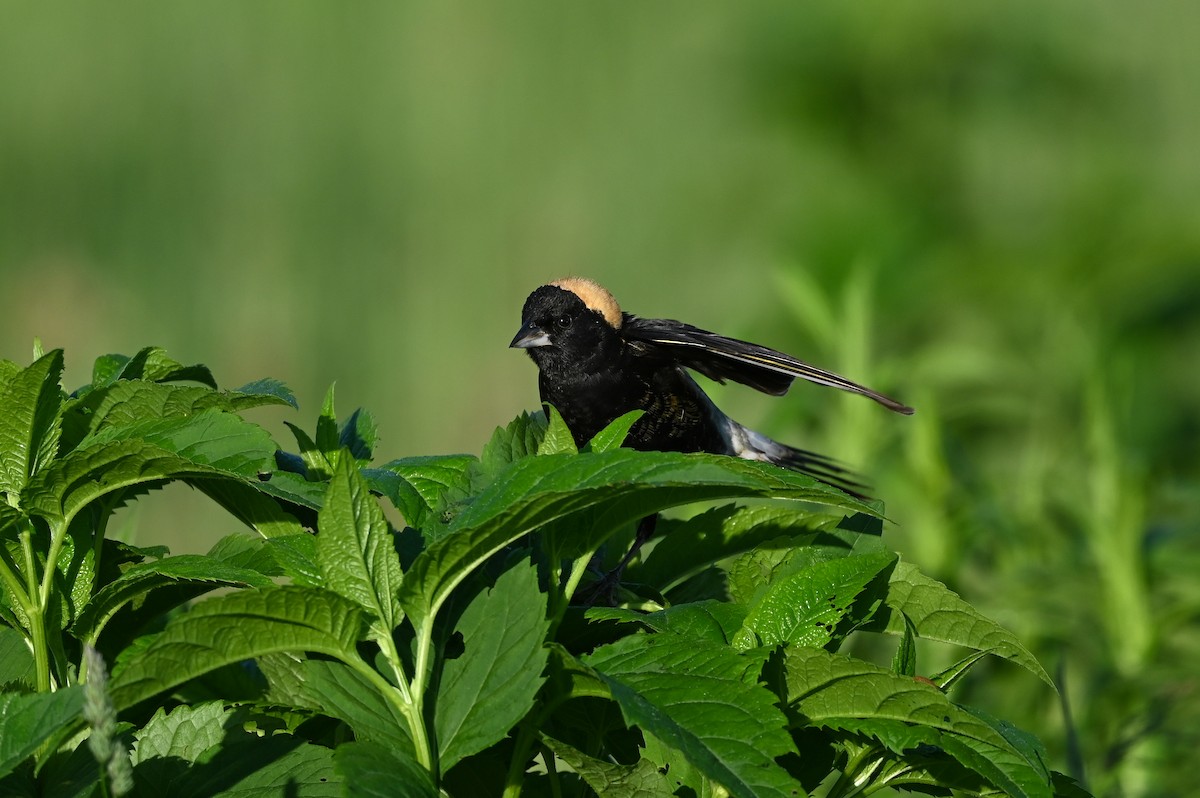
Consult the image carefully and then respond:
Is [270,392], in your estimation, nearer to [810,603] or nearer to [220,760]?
[220,760]

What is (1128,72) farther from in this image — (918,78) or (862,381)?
(862,381)

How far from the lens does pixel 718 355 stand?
3.28m

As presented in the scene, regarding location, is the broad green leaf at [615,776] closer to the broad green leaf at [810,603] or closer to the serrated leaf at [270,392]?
the broad green leaf at [810,603]

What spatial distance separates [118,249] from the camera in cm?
827

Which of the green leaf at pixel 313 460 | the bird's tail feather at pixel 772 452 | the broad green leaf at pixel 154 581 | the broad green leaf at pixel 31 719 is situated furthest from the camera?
the bird's tail feather at pixel 772 452

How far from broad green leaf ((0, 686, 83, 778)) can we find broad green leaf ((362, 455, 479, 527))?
0.39 metres

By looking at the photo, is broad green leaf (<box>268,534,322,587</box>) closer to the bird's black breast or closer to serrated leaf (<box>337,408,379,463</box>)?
serrated leaf (<box>337,408,379,463</box>)

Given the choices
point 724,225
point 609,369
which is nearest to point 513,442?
point 609,369

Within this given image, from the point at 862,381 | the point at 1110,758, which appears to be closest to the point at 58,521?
the point at 1110,758

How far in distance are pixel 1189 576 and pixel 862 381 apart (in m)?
1.15

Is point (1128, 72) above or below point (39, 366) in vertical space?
above

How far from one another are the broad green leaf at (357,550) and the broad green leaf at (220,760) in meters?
0.14

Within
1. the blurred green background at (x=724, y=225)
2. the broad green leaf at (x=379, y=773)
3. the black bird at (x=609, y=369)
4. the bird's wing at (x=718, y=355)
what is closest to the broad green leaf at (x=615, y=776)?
the broad green leaf at (x=379, y=773)

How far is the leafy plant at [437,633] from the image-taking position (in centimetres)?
115
